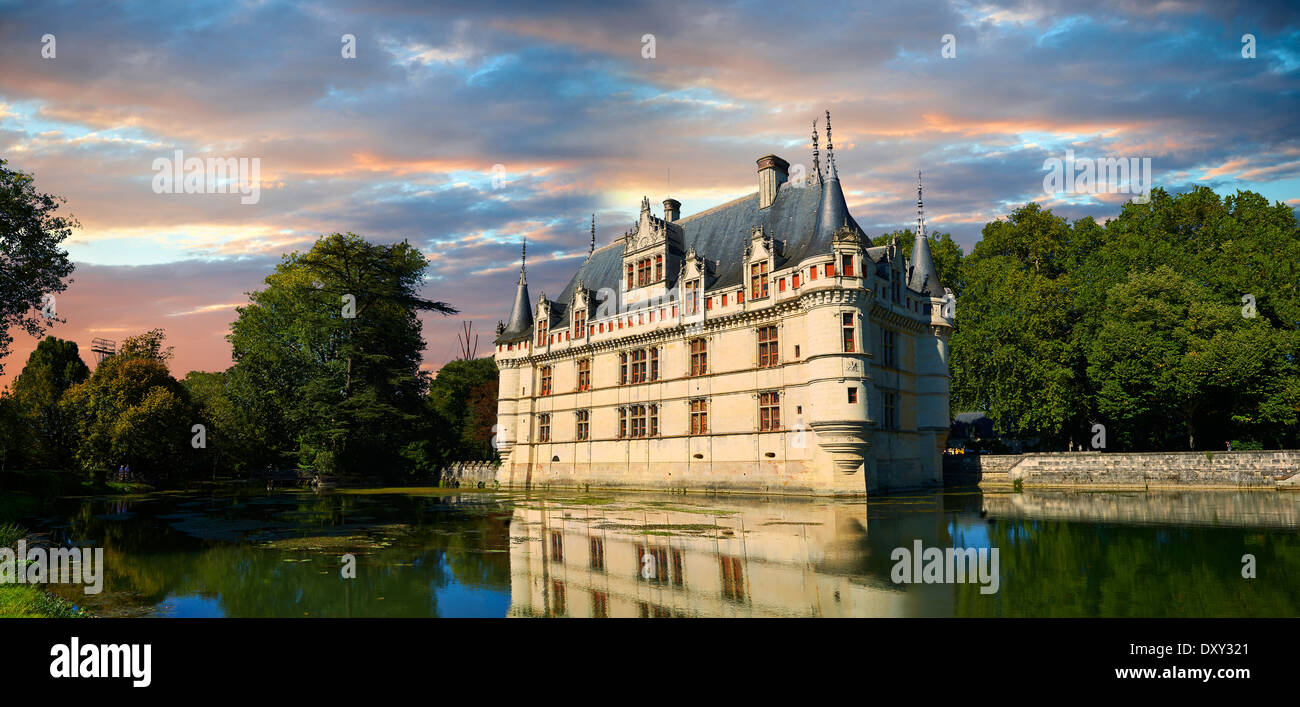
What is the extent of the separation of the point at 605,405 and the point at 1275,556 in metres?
31.8

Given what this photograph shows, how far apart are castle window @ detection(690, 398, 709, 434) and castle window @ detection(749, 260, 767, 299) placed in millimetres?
6126

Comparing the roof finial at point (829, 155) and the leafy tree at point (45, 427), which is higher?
the roof finial at point (829, 155)

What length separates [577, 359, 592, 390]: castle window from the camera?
139 ft

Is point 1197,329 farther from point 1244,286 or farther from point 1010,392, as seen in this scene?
point 1010,392

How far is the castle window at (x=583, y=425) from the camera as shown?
41.8m

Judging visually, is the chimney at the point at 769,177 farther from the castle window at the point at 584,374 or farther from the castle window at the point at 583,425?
the castle window at the point at 583,425

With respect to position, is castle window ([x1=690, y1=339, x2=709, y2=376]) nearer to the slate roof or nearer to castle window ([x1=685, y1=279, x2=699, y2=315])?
castle window ([x1=685, y1=279, x2=699, y2=315])

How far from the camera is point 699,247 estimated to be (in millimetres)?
40344

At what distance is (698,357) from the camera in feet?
120

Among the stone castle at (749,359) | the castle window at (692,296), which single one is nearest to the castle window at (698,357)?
the stone castle at (749,359)

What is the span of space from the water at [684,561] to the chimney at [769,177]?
65.4 feet
